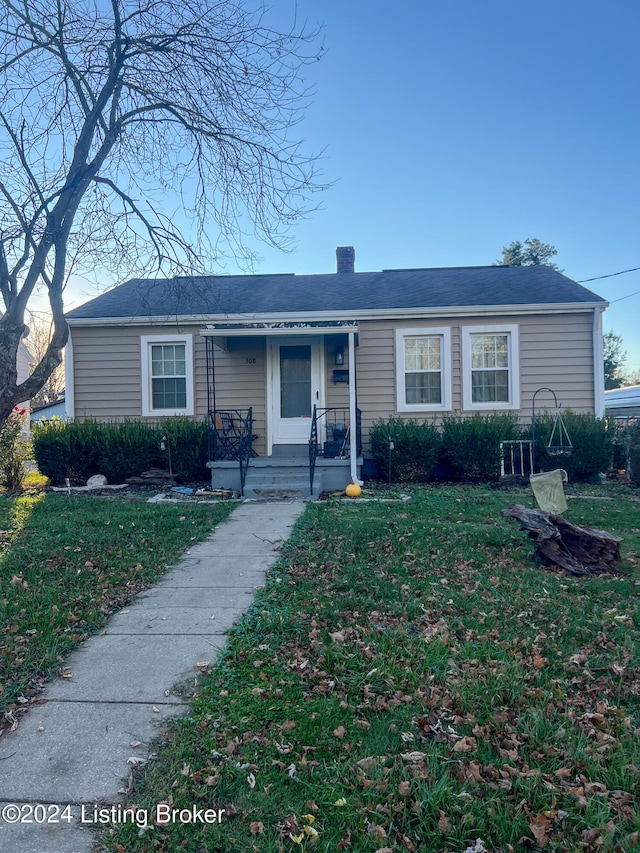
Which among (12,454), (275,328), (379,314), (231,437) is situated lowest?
(12,454)

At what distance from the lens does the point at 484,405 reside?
36.6 ft

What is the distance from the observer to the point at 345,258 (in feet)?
46.8

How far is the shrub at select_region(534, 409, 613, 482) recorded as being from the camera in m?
10.5

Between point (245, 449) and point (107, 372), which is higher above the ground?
point (107, 372)

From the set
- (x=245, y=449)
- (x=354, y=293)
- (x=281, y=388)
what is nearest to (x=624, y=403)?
(x=354, y=293)

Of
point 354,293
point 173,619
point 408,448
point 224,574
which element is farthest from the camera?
point 354,293

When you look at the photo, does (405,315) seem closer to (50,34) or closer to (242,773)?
(50,34)

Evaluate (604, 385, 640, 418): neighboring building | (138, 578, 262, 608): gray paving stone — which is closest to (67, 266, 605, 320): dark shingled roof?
(138, 578, 262, 608): gray paving stone

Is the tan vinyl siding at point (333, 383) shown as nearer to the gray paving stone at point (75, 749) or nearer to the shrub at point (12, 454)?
the shrub at point (12, 454)

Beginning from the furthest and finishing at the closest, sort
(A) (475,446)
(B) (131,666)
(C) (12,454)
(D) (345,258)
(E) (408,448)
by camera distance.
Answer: (D) (345,258)
(C) (12,454)
(E) (408,448)
(A) (475,446)
(B) (131,666)

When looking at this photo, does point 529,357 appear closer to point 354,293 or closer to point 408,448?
point 408,448

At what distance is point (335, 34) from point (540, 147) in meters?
7.80

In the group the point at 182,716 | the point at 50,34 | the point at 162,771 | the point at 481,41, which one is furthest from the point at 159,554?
the point at 481,41

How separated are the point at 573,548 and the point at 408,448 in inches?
200
